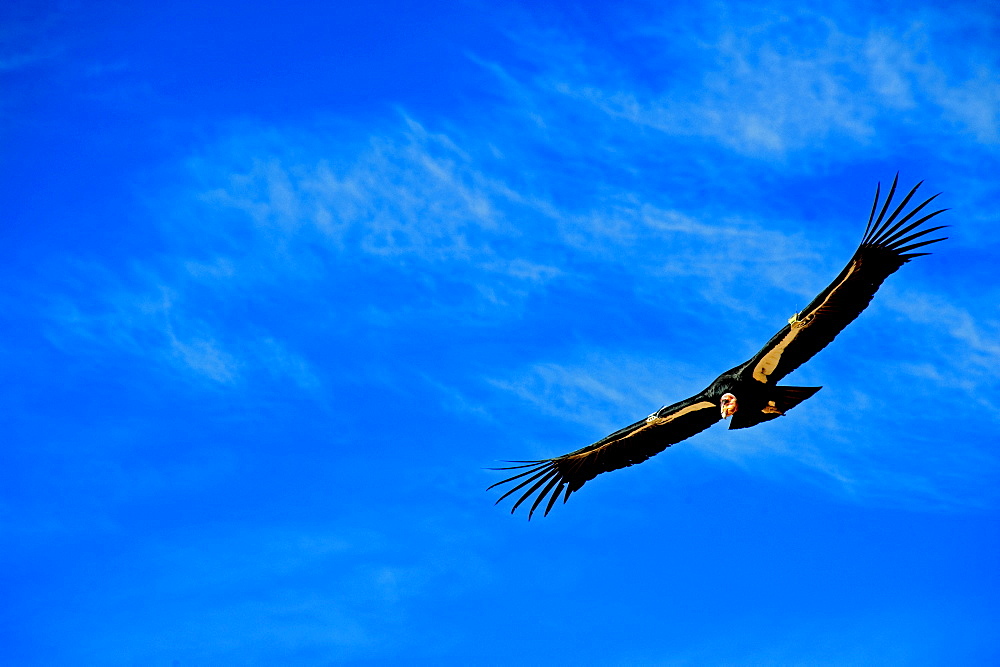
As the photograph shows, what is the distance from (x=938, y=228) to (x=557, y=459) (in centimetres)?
1331

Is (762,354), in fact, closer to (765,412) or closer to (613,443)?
(765,412)

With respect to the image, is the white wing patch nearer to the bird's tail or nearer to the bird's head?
the bird's tail

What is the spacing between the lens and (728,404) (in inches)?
1726

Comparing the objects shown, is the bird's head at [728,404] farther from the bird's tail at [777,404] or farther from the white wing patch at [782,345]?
the white wing patch at [782,345]

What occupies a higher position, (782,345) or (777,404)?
(782,345)

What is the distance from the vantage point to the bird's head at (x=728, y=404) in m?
43.8

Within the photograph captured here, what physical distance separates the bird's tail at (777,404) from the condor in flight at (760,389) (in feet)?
0.09

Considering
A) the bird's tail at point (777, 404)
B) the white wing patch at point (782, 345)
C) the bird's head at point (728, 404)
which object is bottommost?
the bird's tail at point (777, 404)

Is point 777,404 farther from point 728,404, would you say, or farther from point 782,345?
point 782,345

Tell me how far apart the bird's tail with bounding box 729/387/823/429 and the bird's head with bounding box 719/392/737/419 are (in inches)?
8.0

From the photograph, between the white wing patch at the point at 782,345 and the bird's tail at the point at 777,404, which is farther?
the bird's tail at the point at 777,404

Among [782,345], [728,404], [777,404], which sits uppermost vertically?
[782,345]

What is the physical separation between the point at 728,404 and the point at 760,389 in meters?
1.06

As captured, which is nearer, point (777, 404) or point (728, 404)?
point (777, 404)
